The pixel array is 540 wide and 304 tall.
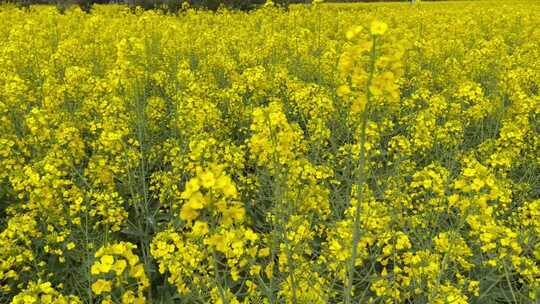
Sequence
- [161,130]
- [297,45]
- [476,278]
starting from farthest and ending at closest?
[297,45]
[161,130]
[476,278]

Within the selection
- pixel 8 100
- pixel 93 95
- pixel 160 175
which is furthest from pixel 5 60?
pixel 160 175

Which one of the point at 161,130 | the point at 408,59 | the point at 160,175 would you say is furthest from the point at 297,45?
the point at 160,175

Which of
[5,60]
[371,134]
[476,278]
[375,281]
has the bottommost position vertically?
[476,278]

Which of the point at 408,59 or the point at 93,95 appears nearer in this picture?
the point at 93,95

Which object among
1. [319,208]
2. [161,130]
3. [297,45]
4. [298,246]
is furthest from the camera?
[297,45]

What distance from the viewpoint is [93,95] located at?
4.57 metres

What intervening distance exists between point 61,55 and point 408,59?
484 centimetres

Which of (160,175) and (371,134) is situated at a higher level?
(371,134)

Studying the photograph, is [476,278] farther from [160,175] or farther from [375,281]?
[160,175]

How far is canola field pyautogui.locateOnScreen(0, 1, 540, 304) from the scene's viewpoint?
7.22ft

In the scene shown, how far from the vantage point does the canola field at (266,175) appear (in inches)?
86.7

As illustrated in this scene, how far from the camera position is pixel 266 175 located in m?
3.54

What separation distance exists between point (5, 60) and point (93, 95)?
171 centimetres

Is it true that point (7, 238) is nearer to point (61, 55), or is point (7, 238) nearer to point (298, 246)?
point (298, 246)
